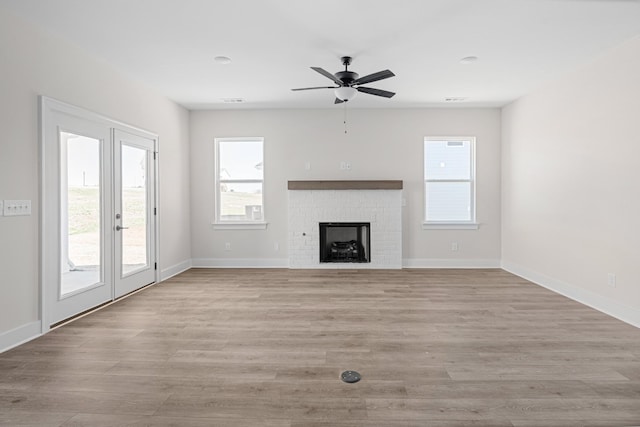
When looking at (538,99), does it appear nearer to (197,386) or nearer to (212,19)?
(212,19)

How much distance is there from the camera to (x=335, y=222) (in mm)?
5969

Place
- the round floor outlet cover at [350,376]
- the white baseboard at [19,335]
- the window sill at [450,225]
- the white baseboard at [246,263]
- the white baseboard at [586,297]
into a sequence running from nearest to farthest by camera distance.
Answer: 1. the round floor outlet cover at [350,376]
2. the white baseboard at [19,335]
3. the white baseboard at [586,297]
4. the window sill at [450,225]
5. the white baseboard at [246,263]

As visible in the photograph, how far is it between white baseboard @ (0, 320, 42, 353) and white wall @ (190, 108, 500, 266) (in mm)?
3107

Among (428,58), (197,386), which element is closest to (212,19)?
(428,58)

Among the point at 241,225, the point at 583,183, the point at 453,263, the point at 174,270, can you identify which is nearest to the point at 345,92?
the point at 583,183

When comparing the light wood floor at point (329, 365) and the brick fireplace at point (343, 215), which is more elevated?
the brick fireplace at point (343, 215)

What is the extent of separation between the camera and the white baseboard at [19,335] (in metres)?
2.72

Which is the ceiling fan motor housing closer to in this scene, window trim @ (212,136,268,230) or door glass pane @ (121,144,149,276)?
window trim @ (212,136,268,230)

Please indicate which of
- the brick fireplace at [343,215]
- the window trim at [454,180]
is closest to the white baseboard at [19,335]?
the brick fireplace at [343,215]

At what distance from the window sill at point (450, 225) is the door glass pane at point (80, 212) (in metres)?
4.79

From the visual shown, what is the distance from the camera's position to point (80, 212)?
3.55 metres

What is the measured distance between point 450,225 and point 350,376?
429cm

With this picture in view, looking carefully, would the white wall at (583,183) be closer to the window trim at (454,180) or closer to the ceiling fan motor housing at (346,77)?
the window trim at (454,180)

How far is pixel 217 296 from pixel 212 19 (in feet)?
9.90
